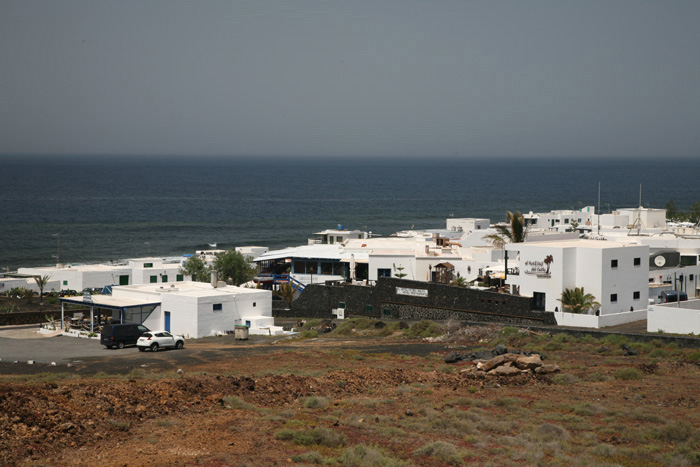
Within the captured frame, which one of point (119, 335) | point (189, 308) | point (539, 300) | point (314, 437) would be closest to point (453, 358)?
point (539, 300)

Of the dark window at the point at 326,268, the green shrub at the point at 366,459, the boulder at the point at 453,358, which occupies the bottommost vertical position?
the boulder at the point at 453,358

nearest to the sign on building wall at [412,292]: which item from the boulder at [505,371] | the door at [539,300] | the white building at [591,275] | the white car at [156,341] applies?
the white building at [591,275]

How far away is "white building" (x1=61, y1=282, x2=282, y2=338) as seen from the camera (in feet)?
133

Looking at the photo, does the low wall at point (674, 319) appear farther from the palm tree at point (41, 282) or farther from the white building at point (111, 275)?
the palm tree at point (41, 282)

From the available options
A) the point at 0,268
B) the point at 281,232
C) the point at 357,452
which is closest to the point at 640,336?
the point at 357,452

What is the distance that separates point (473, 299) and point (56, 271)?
35866mm

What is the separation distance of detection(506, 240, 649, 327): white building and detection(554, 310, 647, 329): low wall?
0.06 m

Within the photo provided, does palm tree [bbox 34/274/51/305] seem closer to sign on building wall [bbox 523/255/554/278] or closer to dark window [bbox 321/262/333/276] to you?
dark window [bbox 321/262/333/276]

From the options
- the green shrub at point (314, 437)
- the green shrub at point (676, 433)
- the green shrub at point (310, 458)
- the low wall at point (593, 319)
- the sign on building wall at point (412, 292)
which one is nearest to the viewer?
the green shrub at point (310, 458)

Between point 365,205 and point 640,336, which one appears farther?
point 365,205

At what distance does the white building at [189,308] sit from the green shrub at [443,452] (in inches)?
964

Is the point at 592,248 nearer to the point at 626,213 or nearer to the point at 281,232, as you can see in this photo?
the point at 626,213

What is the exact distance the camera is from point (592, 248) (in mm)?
39125

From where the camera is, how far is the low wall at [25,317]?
43.6m
